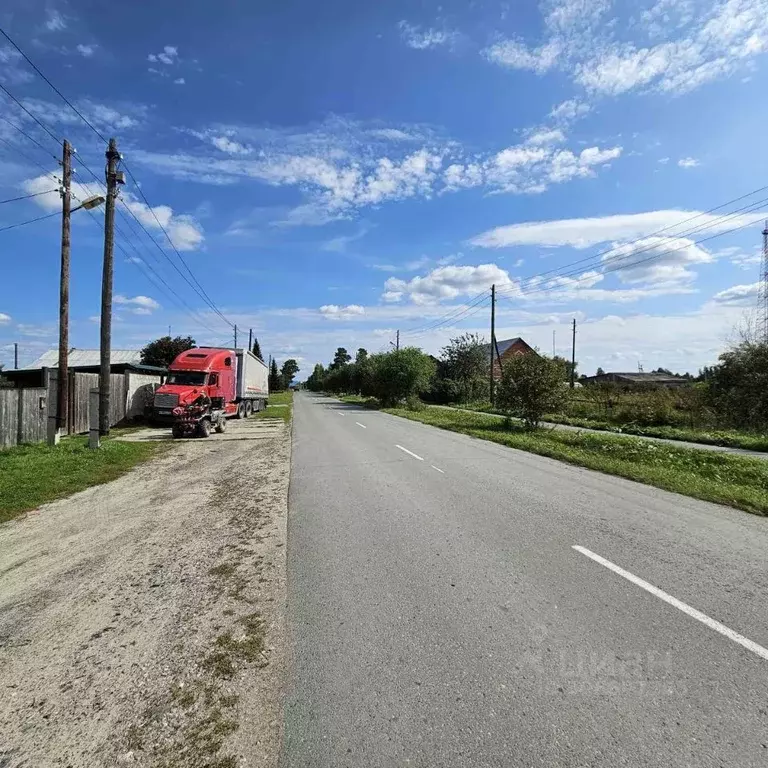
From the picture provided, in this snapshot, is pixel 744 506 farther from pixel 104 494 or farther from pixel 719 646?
pixel 104 494

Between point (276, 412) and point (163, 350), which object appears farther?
point (163, 350)

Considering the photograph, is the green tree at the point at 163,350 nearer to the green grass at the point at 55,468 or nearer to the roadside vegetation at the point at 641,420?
the roadside vegetation at the point at 641,420

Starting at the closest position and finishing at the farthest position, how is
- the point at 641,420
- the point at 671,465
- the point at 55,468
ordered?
the point at 55,468, the point at 671,465, the point at 641,420

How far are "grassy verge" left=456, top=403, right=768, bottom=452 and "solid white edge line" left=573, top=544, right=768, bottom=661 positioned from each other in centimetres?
1618

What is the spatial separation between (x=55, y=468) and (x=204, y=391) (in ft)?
37.7

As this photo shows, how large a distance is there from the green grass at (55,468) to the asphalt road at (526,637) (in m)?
4.89

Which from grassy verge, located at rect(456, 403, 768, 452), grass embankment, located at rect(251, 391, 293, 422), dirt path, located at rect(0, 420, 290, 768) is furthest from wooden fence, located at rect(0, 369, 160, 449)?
grassy verge, located at rect(456, 403, 768, 452)

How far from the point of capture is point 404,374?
4181 centimetres

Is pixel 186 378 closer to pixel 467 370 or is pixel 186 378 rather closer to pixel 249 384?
pixel 249 384

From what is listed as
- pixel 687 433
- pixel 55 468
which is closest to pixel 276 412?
pixel 55 468

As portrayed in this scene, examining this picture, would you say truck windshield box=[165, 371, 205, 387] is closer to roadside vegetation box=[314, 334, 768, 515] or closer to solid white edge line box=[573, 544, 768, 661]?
roadside vegetation box=[314, 334, 768, 515]

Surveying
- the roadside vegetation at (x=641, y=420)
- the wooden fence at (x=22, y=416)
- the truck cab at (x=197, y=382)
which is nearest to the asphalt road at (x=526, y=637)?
the roadside vegetation at (x=641, y=420)

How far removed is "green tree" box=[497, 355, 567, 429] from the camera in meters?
20.6

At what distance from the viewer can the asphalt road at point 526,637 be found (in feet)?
8.38
